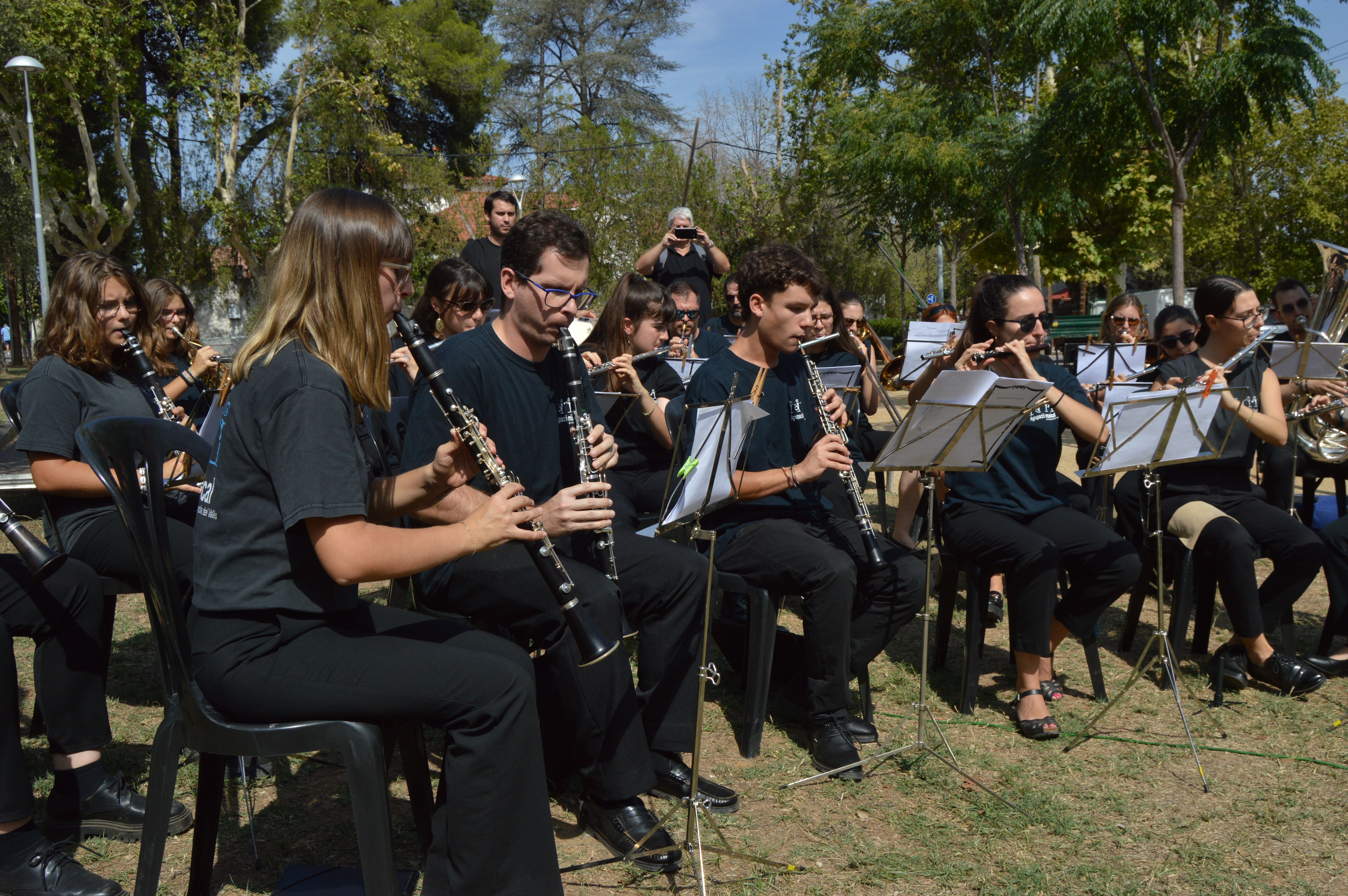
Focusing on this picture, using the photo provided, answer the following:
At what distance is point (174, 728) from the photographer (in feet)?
7.29

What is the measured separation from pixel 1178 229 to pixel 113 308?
41.9 feet

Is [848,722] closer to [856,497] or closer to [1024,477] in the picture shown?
[856,497]

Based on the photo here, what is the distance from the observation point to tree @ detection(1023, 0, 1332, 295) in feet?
36.9

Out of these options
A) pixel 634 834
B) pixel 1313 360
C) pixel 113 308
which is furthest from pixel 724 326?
pixel 634 834

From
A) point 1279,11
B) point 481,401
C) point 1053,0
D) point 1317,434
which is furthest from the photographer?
point 1053,0

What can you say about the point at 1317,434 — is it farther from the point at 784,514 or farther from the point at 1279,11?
the point at 1279,11

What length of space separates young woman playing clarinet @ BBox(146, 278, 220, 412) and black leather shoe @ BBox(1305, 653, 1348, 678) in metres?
5.44

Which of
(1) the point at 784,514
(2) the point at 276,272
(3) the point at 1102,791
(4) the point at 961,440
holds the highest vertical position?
(2) the point at 276,272

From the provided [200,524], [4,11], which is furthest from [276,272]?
[4,11]

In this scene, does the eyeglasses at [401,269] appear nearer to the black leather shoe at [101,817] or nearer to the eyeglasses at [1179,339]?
the black leather shoe at [101,817]

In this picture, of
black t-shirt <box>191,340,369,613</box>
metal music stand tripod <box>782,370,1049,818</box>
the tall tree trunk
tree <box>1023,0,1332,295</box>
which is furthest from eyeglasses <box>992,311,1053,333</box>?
tree <box>1023,0,1332,295</box>

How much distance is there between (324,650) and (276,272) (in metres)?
0.91

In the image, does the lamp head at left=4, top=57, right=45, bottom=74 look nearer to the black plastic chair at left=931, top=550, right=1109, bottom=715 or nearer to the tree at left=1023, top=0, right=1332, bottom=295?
the tree at left=1023, top=0, right=1332, bottom=295

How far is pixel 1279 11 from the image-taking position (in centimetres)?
1148
